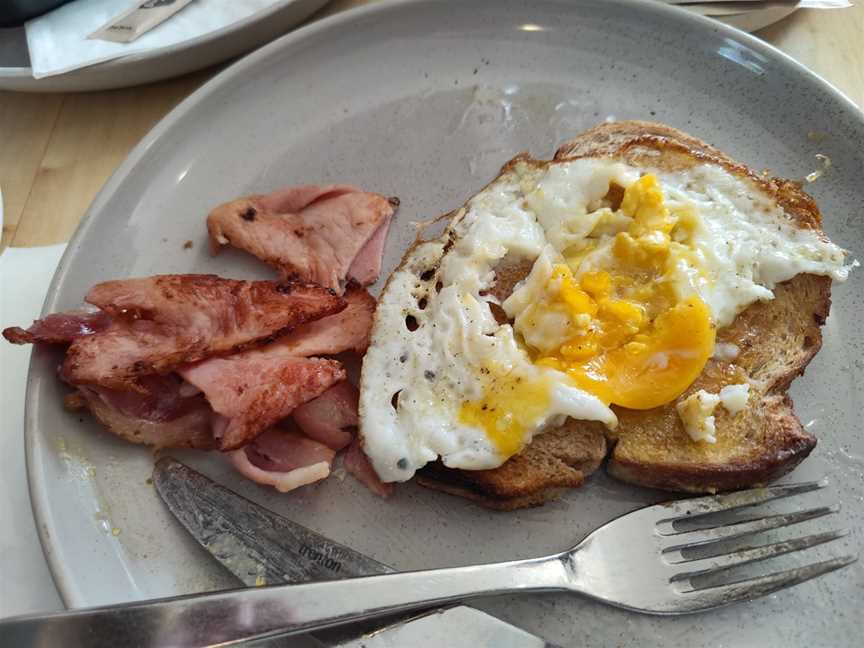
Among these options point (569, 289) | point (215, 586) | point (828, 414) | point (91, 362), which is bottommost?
point (215, 586)

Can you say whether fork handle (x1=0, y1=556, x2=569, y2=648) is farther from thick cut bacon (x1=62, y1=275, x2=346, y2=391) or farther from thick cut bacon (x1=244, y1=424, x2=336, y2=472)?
thick cut bacon (x1=62, y1=275, x2=346, y2=391)

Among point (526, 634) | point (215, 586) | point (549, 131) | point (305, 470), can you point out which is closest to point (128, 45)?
point (549, 131)

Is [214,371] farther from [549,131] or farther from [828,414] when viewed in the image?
[828,414]

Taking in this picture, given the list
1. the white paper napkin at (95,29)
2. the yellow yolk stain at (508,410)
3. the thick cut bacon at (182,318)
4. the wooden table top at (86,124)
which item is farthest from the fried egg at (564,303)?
the white paper napkin at (95,29)

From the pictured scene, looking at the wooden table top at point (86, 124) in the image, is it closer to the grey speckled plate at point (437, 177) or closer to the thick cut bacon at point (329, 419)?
the grey speckled plate at point (437, 177)

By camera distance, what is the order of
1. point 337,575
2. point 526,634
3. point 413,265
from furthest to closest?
point 413,265
point 337,575
point 526,634

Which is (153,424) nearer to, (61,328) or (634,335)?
(61,328)
